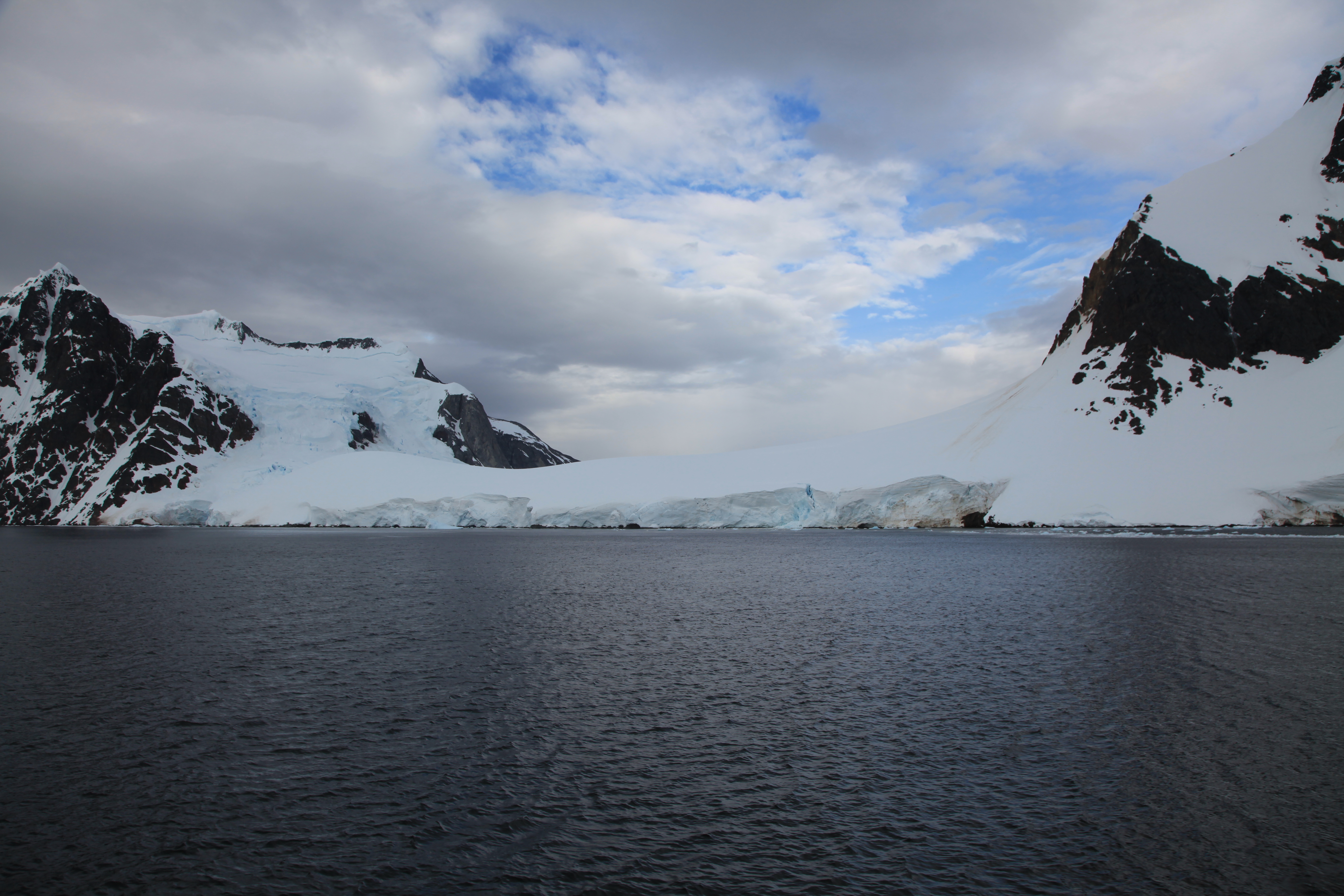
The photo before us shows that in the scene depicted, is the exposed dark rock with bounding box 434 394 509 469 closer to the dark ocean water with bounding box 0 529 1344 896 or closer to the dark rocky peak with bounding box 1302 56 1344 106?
the dark ocean water with bounding box 0 529 1344 896

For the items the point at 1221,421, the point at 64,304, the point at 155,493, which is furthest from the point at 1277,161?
the point at 64,304

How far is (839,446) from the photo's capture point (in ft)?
287

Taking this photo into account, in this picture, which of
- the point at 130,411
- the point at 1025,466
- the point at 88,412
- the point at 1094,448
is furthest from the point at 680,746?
the point at 88,412

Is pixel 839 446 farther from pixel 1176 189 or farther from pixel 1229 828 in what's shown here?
pixel 1229 828

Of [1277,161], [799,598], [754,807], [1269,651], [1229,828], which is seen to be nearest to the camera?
[1229,828]

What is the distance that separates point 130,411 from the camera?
122688mm

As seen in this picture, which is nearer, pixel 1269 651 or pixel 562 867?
pixel 562 867

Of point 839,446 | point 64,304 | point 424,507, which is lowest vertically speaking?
point 424,507

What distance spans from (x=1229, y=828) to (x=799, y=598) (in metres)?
18.2

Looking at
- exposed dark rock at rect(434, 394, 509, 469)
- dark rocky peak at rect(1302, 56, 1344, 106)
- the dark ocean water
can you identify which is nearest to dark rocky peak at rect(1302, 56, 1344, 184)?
dark rocky peak at rect(1302, 56, 1344, 106)

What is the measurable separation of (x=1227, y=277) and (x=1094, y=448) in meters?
26.4

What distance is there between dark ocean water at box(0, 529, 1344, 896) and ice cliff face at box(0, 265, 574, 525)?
333ft

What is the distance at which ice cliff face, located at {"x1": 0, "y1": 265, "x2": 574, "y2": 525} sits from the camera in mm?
111562

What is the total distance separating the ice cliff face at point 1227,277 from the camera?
7450 centimetres
